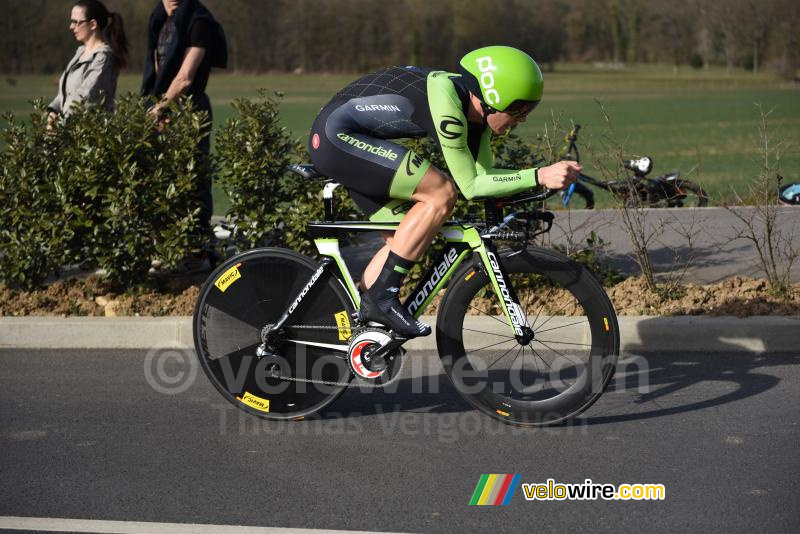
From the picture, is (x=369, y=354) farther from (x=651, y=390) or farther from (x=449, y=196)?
(x=651, y=390)

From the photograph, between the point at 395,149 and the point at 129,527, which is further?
the point at 395,149

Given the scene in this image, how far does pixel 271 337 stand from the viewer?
18.0 ft

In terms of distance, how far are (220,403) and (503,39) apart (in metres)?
105

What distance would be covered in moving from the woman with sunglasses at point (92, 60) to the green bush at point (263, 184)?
1.19 m

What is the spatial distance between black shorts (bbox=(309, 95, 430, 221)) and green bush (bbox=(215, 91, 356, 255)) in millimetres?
2166

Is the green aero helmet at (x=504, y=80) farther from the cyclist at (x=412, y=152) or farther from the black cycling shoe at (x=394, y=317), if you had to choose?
the black cycling shoe at (x=394, y=317)

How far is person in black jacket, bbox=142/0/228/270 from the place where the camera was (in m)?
8.23

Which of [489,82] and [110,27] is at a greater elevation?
[110,27]

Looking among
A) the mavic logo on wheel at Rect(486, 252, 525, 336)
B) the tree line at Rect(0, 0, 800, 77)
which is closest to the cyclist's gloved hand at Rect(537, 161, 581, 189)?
the mavic logo on wheel at Rect(486, 252, 525, 336)

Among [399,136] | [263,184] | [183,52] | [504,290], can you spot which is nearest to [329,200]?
[399,136]

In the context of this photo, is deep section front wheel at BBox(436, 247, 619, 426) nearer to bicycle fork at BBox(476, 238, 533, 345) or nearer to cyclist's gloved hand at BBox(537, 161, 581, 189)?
bicycle fork at BBox(476, 238, 533, 345)

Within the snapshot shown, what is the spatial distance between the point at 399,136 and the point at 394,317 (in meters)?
0.84

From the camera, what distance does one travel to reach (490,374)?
18.5 ft

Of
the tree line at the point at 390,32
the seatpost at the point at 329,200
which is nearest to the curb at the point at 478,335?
the seatpost at the point at 329,200
